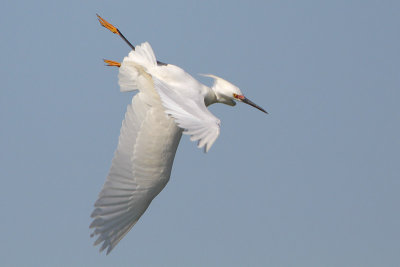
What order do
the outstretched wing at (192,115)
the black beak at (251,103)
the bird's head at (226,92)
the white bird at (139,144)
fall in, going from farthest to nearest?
the black beak at (251,103) → the bird's head at (226,92) → the white bird at (139,144) → the outstretched wing at (192,115)

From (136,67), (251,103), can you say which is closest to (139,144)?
(136,67)

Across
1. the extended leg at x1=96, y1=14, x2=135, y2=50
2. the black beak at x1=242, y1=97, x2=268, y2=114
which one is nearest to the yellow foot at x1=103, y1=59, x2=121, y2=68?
the extended leg at x1=96, y1=14, x2=135, y2=50

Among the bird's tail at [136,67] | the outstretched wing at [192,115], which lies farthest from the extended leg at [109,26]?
the outstretched wing at [192,115]

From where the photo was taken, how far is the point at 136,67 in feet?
36.3

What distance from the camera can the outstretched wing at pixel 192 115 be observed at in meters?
8.48

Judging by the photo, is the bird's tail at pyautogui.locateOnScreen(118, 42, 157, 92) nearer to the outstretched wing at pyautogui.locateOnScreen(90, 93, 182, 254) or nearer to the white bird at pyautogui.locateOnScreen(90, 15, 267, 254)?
the white bird at pyautogui.locateOnScreen(90, 15, 267, 254)

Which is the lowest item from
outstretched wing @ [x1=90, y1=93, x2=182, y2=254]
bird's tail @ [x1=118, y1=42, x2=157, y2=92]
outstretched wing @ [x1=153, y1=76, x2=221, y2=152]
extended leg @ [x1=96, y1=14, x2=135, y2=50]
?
outstretched wing @ [x1=90, y1=93, x2=182, y2=254]

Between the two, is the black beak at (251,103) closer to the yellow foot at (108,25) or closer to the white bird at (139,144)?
the white bird at (139,144)

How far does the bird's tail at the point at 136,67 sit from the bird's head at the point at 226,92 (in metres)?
1.41

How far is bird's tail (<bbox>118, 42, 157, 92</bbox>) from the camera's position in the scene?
11.0 meters

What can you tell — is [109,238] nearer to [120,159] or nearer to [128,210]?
[128,210]

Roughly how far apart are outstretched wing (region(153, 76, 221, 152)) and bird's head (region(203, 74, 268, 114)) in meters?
1.31

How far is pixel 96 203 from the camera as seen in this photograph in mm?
10945

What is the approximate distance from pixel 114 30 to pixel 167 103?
11.3ft
